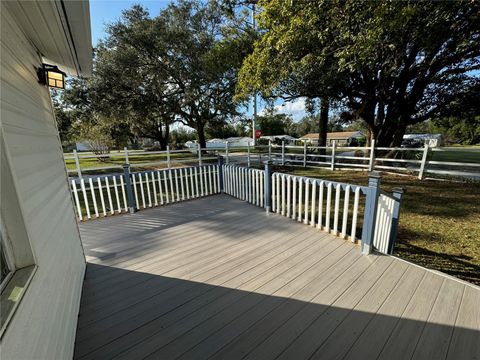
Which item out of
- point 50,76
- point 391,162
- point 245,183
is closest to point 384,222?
point 245,183

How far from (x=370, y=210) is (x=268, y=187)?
1.86 meters

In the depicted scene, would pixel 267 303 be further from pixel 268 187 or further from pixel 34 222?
pixel 268 187

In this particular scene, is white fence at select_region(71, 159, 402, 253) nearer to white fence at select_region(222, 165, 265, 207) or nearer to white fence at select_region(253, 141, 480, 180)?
white fence at select_region(222, 165, 265, 207)

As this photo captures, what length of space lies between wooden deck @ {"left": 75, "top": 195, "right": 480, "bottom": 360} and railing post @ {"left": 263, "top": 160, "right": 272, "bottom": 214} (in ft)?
3.34

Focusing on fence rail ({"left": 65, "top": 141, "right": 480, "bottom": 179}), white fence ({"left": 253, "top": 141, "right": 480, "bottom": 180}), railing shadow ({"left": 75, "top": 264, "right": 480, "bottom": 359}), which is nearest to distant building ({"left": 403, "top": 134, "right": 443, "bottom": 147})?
white fence ({"left": 253, "top": 141, "right": 480, "bottom": 180})

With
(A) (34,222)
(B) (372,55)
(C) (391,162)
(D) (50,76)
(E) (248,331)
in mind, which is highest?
(B) (372,55)

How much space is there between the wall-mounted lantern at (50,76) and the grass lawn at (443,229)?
16.0 feet

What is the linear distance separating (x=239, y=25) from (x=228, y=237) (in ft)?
33.2

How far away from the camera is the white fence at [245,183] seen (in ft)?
15.2

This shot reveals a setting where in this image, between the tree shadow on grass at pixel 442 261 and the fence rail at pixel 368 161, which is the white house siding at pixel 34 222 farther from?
the fence rail at pixel 368 161

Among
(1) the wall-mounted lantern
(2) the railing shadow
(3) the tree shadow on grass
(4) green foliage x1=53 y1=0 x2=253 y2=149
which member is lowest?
(3) the tree shadow on grass

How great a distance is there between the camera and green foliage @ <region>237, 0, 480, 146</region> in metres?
4.11

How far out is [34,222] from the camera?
50.0 inches

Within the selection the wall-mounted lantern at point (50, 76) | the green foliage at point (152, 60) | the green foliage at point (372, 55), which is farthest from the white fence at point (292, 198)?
the green foliage at point (152, 60)
